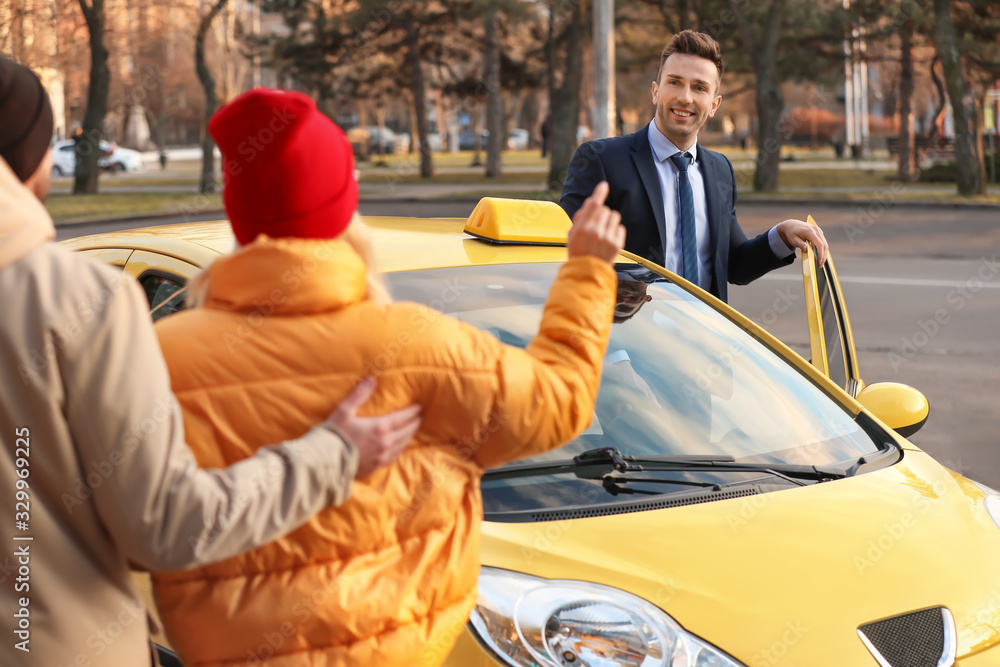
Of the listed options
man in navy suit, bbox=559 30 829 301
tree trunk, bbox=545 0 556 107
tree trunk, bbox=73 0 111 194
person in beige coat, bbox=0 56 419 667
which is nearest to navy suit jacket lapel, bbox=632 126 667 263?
man in navy suit, bbox=559 30 829 301

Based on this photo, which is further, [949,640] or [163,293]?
A: [163,293]

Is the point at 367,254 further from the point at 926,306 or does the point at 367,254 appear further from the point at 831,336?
the point at 926,306

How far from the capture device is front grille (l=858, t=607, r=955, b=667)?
234 cm

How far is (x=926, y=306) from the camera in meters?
11.4

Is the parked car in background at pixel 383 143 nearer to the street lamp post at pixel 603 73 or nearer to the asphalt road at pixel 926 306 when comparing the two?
the street lamp post at pixel 603 73

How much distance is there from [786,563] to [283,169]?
142 cm

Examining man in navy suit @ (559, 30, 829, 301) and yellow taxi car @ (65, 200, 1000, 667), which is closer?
yellow taxi car @ (65, 200, 1000, 667)

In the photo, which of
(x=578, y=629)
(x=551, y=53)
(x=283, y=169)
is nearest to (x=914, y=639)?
(x=578, y=629)

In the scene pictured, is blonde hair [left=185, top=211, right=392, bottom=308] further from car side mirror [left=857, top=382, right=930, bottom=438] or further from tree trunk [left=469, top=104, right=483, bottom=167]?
tree trunk [left=469, top=104, right=483, bottom=167]

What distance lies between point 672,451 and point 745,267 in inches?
65.1

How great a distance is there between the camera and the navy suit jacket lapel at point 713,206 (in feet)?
14.3

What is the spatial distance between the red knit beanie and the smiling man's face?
2675 mm

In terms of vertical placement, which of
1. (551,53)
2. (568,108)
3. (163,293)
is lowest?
(163,293)

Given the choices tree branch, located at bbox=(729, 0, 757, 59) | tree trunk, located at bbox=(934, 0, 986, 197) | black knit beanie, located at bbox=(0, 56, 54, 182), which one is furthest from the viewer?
tree branch, located at bbox=(729, 0, 757, 59)
